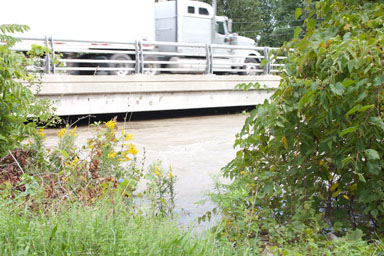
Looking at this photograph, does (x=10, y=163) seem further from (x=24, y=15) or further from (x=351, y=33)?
(x=24, y=15)

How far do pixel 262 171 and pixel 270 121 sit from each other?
0.67 metres

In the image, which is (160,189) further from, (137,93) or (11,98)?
(137,93)

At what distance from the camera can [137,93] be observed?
1362 cm

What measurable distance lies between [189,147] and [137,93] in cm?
373

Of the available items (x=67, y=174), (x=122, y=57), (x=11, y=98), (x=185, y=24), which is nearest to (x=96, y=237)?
(x=67, y=174)

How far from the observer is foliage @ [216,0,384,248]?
3.30 m

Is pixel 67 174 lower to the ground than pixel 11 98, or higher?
lower

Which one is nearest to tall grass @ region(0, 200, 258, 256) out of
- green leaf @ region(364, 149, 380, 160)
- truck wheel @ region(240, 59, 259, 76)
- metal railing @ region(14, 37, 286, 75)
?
green leaf @ region(364, 149, 380, 160)

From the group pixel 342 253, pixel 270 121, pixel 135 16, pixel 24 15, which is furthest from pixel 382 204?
pixel 135 16

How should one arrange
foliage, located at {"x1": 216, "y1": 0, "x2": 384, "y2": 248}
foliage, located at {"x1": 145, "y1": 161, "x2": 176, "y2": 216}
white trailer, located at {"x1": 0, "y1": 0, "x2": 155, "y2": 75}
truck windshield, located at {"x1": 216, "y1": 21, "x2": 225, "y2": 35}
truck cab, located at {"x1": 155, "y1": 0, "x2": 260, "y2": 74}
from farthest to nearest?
truck windshield, located at {"x1": 216, "y1": 21, "x2": 225, "y2": 35} → truck cab, located at {"x1": 155, "y1": 0, "x2": 260, "y2": 74} → white trailer, located at {"x1": 0, "y1": 0, "x2": 155, "y2": 75} → foliage, located at {"x1": 145, "y1": 161, "x2": 176, "y2": 216} → foliage, located at {"x1": 216, "y1": 0, "x2": 384, "y2": 248}

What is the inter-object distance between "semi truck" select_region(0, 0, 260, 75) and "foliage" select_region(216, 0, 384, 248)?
924 cm

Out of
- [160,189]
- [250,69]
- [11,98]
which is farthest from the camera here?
[250,69]

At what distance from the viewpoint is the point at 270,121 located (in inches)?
143

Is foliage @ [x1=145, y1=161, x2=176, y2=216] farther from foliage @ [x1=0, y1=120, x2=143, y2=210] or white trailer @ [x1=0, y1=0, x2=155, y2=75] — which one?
white trailer @ [x1=0, y1=0, x2=155, y2=75]
